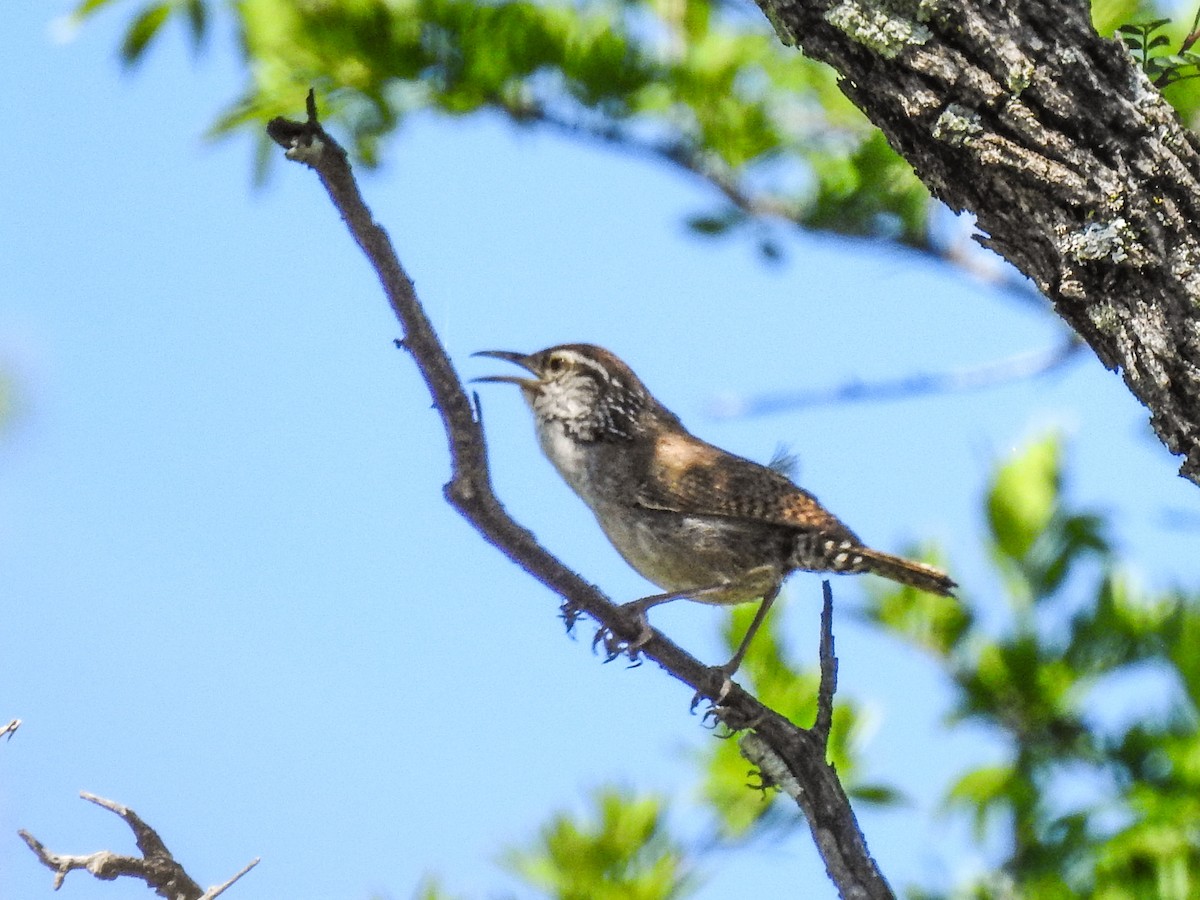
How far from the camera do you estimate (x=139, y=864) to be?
1.89 m

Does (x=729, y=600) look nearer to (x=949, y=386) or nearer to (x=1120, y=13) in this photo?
(x=949, y=386)

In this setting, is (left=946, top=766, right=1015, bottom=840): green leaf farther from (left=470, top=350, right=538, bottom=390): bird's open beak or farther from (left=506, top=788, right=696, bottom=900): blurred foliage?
(left=470, top=350, right=538, bottom=390): bird's open beak

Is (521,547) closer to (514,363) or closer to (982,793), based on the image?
Result: (982,793)

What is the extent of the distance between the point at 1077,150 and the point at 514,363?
7.98ft

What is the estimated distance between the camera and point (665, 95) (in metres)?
3.24

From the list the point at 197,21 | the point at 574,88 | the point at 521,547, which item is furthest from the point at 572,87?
the point at 521,547

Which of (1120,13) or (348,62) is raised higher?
(348,62)

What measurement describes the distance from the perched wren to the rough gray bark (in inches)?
47.0

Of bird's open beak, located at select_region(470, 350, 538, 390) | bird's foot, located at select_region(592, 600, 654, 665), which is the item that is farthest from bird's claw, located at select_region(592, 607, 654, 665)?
Answer: bird's open beak, located at select_region(470, 350, 538, 390)

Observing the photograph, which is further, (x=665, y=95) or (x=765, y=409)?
(x=765, y=409)

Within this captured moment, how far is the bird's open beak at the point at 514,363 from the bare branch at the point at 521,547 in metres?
1.56

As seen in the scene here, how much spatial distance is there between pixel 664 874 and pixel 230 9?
2.01 metres

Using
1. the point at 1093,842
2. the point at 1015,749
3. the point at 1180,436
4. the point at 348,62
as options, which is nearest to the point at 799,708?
the point at 1015,749

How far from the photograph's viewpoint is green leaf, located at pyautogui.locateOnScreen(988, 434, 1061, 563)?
3170mm
